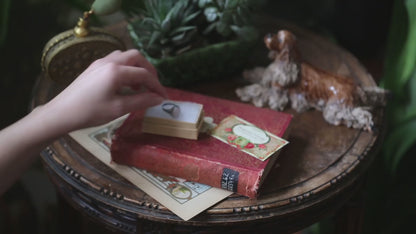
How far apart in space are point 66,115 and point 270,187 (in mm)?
329

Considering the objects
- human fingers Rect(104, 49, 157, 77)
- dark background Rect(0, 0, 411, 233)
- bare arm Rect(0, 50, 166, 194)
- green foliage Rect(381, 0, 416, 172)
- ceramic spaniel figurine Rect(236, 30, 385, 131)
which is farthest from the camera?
dark background Rect(0, 0, 411, 233)

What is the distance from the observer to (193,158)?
74 cm

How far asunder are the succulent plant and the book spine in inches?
9.7

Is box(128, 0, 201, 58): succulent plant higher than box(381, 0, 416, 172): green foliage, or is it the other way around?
box(128, 0, 201, 58): succulent plant

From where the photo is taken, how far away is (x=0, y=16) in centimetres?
112

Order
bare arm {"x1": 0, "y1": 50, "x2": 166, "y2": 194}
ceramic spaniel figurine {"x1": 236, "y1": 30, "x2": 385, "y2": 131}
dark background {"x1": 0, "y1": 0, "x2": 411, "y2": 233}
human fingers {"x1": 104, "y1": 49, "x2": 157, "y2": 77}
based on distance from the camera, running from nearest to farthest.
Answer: bare arm {"x1": 0, "y1": 50, "x2": 166, "y2": 194} < human fingers {"x1": 104, "y1": 49, "x2": 157, "y2": 77} < ceramic spaniel figurine {"x1": 236, "y1": 30, "x2": 385, "y2": 131} < dark background {"x1": 0, "y1": 0, "x2": 411, "y2": 233}

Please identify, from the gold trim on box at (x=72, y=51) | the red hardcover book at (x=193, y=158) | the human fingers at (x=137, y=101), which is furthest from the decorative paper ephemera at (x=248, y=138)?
the gold trim on box at (x=72, y=51)

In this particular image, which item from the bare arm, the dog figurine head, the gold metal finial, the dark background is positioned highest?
the gold metal finial

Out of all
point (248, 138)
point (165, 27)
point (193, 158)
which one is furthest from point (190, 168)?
point (165, 27)

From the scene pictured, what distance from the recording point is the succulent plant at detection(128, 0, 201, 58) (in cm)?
89

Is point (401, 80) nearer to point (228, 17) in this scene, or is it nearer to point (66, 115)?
point (228, 17)

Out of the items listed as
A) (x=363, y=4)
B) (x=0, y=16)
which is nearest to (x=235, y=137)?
(x=0, y=16)

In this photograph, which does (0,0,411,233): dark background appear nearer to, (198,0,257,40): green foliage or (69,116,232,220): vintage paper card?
(198,0,257,40): green foliage

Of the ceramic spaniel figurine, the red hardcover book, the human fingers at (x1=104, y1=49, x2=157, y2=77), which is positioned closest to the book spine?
the red hardcover book
